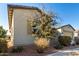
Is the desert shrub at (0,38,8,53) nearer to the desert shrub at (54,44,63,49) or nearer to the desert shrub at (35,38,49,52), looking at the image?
the desert shrub at (35,38,49,52)

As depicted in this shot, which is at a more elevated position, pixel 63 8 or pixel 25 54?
pixel 63 8

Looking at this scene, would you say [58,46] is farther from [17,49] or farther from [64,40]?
[17,49]

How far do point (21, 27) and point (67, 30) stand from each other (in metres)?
0.89

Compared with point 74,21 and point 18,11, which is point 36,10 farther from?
point 74,21

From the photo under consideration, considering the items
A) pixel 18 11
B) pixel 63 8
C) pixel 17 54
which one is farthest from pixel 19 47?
pixel 63 8

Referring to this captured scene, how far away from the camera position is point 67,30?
6.71m

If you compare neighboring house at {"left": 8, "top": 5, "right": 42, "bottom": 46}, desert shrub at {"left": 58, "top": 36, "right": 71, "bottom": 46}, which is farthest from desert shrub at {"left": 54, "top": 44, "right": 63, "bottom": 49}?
neighboring house at {"left": 8, "top": 5, "right": 42, "bottom": 46}

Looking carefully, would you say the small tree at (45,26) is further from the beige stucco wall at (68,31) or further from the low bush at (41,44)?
the beige stucco wall at (68,31)

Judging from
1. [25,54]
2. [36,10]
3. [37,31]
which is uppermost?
[36,10]

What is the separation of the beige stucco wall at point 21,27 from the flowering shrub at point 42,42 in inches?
4.3

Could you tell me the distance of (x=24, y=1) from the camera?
22.0ft

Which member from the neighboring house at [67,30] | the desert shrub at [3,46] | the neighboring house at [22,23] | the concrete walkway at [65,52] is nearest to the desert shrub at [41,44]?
the neighboring house at [22,23]

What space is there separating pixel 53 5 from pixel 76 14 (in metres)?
0.48

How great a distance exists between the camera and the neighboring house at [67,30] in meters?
6.66
